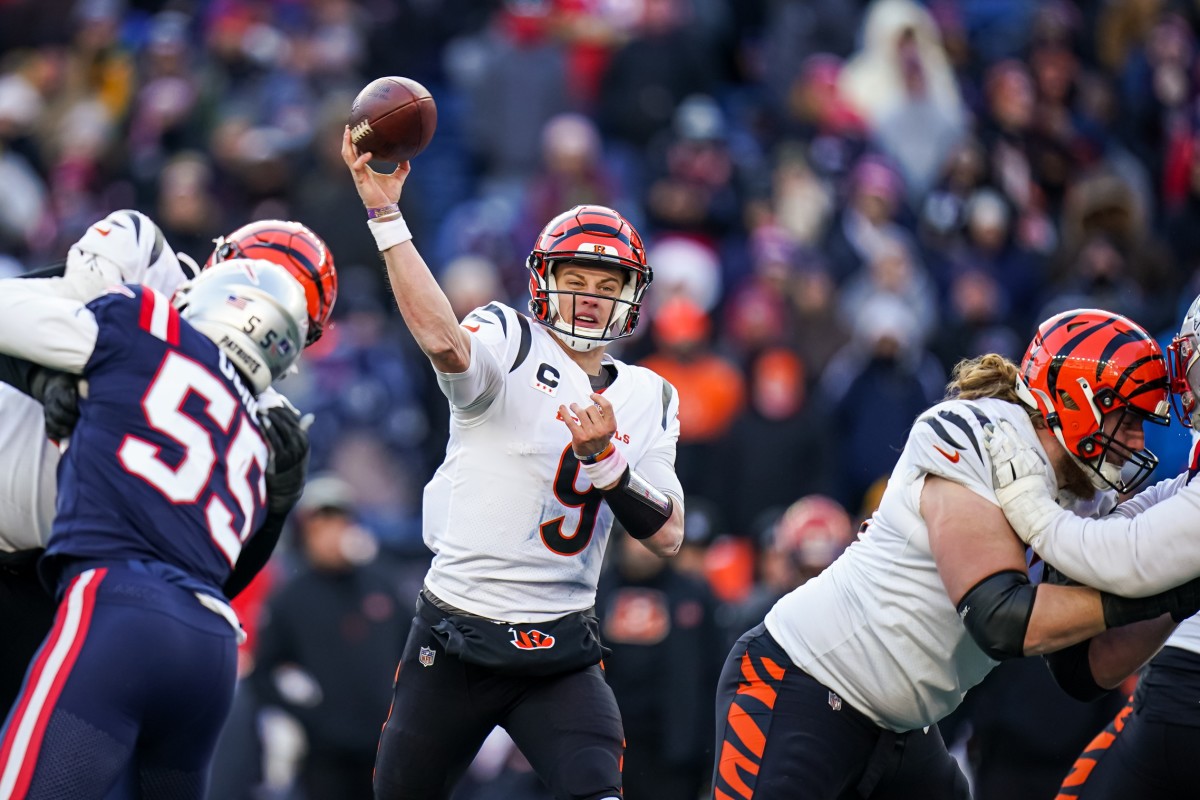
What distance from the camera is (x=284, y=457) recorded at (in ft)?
17.4

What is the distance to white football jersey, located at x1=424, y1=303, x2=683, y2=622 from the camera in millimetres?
5461

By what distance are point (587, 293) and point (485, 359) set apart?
0.49m

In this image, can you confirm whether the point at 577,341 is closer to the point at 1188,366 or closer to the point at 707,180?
the point at 1188,366

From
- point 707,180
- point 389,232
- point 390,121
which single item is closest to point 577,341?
point 389,232

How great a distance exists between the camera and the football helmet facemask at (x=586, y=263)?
18.5 feet

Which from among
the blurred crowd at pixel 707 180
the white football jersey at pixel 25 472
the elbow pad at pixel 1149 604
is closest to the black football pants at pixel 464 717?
the white football jersey at pixel 25 472

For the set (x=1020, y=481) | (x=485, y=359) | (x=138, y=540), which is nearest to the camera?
(x=138, y=540)

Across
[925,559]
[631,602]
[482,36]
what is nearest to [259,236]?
[925,559]

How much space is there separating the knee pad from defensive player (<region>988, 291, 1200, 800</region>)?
56.7 inches

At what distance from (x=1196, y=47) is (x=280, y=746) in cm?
884

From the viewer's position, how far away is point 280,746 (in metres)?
9.95

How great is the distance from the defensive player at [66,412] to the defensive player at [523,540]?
1.68 feet

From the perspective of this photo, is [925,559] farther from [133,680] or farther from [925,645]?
[133,680]

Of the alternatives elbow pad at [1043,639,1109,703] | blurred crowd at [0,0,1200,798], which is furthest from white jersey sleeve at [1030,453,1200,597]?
blurred crowd at [0,0,1200,798]
